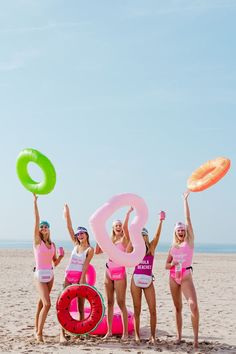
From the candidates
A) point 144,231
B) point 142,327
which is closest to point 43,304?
point 144,231

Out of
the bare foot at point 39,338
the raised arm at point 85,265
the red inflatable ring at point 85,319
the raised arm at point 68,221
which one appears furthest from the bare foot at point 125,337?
the raised arm at point 68,221

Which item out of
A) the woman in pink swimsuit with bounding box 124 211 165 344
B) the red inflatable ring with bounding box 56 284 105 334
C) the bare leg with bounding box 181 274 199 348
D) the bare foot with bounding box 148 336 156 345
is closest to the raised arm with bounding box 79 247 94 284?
the red inflatable ring with bounding box 56 284 105 334

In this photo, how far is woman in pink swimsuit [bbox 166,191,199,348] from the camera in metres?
7.05

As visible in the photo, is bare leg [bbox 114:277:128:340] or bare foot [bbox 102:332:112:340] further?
bare foot [bbox 102:332:112:340]

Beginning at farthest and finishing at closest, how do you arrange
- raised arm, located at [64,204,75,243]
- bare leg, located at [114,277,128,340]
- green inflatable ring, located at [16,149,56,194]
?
raised arm, located at [64,204,75,243]
green inflatable ring, located at [16,149,56,194]
bare leg, located at [114,277,128,340]

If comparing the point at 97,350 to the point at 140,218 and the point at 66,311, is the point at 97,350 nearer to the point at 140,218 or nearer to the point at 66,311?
the point at 66,311

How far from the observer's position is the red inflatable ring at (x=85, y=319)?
726cm

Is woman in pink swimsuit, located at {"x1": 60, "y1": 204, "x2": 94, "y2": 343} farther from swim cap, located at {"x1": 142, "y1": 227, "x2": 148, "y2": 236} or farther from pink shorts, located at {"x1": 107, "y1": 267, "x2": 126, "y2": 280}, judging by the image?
swim cap, located at {"x1": 142, "y1": 227, "x2": 148, "y2": 236}

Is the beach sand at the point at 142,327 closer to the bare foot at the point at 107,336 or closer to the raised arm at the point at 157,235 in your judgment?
the bare foot at the point at 107,336

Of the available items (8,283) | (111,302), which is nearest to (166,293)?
(8,283)

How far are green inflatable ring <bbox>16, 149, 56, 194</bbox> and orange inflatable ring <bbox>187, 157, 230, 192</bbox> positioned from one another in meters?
2.08

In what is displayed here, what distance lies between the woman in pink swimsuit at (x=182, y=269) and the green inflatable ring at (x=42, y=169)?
2015 mm

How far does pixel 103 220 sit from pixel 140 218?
0.53 m

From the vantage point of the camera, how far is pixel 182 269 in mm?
7148
